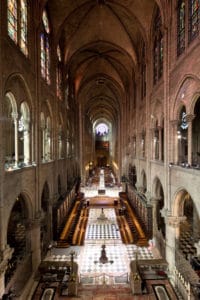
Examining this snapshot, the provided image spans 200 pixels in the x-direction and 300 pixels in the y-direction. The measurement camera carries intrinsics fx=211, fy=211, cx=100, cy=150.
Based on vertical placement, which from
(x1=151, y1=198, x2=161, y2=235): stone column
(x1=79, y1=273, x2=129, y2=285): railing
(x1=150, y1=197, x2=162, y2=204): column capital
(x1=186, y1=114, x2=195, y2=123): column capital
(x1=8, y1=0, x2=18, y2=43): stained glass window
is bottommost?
(x1=79, y1=273, x2=129, y2=285): railing

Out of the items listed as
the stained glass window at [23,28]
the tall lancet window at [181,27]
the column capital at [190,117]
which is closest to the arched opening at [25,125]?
the stained glass window at [23,28]

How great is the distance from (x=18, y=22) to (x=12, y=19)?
0.49 metres

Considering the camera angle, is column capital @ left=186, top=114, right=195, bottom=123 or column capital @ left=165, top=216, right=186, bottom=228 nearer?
column capital @ left=186, top=114, right=195, bottom=123

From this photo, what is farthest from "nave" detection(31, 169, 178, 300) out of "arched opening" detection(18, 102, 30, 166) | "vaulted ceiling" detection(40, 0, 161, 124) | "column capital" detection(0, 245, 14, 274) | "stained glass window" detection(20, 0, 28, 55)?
"vaulted ceiling" detection(40, 0, 161, 124)

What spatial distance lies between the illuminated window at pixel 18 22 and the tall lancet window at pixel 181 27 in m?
8.26

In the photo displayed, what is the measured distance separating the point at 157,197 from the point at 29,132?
10.2 metres

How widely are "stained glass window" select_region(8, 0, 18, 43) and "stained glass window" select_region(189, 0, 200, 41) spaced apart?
831 centimetres

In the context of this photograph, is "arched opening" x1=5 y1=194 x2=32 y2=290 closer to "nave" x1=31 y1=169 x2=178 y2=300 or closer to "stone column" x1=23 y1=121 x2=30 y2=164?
"nave" x1=31 y1=169 x2=178 y2=300

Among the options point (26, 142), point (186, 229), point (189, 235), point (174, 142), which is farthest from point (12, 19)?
point (186, 229)

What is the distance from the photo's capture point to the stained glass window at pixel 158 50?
14.8m

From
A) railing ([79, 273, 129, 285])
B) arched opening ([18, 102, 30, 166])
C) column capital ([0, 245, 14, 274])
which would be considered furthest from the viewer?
arched opening ([18, 102, 30, 166])

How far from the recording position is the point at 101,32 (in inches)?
840

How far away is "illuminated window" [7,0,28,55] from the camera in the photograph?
9.60m

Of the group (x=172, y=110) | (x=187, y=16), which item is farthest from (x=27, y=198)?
(x=187, y=16)
